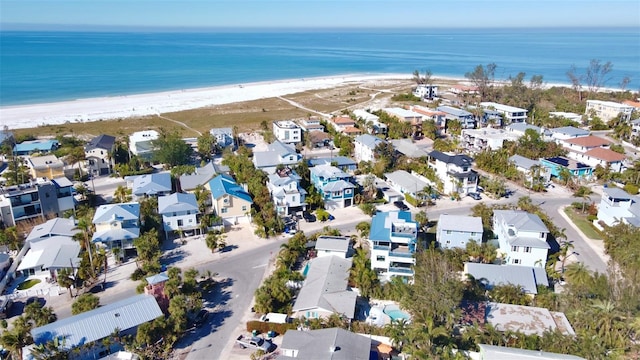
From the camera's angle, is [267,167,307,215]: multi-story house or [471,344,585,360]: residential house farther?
[267,167,307,215]: multi-story house

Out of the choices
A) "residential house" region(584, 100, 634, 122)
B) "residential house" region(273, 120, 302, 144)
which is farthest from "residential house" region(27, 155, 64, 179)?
"residential house" region(584, 100, 634, 122)

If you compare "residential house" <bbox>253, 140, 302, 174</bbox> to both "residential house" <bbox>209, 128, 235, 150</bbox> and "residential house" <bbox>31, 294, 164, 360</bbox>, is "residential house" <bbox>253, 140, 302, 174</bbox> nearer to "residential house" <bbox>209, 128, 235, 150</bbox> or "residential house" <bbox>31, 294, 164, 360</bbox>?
"residential house" <bbox>209, 128, 235, 150</bbox>

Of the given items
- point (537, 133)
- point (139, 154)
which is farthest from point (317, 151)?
point (537, 133)

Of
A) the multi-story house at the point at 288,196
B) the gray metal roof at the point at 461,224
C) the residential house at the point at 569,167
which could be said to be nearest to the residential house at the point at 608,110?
the residential house at the point at 569,167

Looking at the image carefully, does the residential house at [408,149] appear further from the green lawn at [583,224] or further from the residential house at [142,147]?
the residential house at [142,147]

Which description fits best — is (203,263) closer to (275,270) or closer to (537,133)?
(275,270)

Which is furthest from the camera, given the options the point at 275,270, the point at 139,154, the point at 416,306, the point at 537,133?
the point at 537,133

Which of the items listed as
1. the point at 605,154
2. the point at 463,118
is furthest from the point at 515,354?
the point at 463,118
